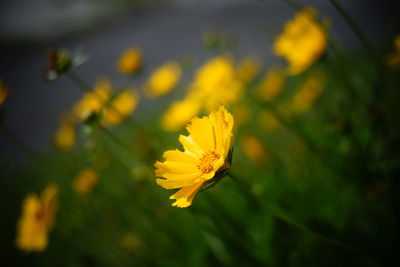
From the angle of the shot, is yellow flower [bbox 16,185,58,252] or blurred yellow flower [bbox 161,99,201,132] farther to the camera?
blurred yellow flower [bbox 161,99,201,132]

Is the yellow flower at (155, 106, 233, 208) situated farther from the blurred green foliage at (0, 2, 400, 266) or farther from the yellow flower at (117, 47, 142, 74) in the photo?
the yellow flower at (117, 47, 142, 74)

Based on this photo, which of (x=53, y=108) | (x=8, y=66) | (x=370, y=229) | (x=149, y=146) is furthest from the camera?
(x=8, y=66)

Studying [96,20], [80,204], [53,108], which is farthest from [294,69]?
[96,20]

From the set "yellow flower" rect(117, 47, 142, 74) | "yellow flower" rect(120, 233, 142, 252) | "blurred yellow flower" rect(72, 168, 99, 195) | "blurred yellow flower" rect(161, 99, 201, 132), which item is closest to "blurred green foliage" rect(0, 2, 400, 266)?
"yellow flower" rect(120, 233, 142, 252)

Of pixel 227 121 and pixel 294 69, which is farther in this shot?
pixel 294 69

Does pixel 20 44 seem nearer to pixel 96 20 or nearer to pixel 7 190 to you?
pixel 96 20

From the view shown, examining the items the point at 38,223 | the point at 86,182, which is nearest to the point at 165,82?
the point at 86,182

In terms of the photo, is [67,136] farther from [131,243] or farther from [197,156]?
[197,156]

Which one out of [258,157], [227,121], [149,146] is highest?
[227,121]
